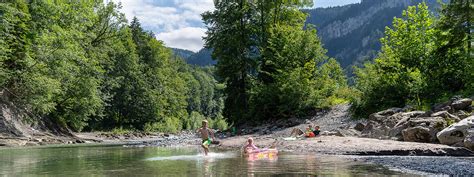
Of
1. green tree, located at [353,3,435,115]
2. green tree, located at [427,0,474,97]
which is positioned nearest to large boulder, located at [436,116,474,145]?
green tree, located at [353,3,435,115]

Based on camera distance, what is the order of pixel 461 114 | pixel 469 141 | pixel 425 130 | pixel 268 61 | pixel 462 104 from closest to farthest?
1. pixel 469 141
2. pixel 425 130
3. pixel 461 114
4. pixel 462 104
5. pixel 268 61

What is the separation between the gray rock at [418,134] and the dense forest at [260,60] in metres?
6.65

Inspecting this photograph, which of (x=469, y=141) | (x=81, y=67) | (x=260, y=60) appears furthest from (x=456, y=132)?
(x=81, y=67)

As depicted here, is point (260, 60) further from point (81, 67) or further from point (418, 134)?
point (418, 134)

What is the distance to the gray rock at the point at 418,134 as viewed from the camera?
19.3m

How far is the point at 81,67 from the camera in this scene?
143 ft

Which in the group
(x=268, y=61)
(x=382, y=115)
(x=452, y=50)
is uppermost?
(x=268, y=61)

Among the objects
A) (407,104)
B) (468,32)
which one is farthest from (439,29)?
(407,104)

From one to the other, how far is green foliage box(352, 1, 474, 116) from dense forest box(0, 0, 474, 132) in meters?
0.07

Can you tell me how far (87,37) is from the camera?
158 ft

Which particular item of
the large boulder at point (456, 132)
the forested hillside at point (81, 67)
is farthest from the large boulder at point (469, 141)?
the forested hillside at point (81, 67)

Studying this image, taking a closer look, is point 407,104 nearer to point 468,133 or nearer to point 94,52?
point 468,133

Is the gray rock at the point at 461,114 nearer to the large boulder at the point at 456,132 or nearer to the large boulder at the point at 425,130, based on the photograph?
the large boulder at the point at 425,130

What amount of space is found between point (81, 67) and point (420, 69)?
31.3 meters
